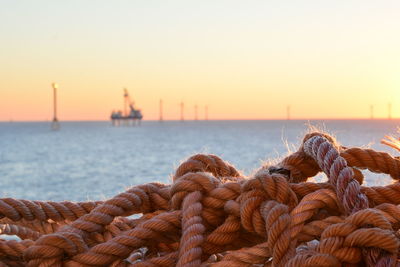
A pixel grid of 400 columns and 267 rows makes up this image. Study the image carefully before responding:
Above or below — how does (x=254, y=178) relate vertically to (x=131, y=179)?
above

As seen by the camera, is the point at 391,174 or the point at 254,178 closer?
the point at 254,178

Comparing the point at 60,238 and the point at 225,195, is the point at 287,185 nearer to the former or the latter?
the point at 225,195

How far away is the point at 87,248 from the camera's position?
1586mm

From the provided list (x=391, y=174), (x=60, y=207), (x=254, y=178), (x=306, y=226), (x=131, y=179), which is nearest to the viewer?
(x=306, y=226)

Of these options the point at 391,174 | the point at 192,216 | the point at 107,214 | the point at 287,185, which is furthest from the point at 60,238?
the point at 391,174

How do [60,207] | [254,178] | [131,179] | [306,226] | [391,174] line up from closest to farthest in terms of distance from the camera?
1. [306,226]
2. [254,178]
3. [391,174]
4. [60,207]
5. [131,179]

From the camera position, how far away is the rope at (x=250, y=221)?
1265mm

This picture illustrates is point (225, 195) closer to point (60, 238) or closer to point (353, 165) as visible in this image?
point (353, 165)

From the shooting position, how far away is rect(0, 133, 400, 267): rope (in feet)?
4.15

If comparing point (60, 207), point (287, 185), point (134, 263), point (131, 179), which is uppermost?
point (287, 185)

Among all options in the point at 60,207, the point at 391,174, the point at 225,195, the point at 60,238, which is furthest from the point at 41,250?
the point at 391,174

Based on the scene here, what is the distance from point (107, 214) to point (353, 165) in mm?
853

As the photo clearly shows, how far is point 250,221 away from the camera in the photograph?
147 centimetres

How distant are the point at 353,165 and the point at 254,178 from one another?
1.16 ft
